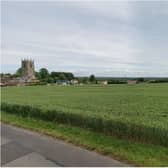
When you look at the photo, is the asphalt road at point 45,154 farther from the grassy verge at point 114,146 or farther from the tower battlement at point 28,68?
the tower battlement at point 28,68

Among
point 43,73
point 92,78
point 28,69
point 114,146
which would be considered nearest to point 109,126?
point 114,146

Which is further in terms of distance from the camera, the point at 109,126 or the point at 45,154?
the point at 109,126

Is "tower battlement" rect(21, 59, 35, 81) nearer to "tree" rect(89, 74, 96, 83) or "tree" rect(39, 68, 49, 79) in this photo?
"tree" rect(39, 68, 49, 79)

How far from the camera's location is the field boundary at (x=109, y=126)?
6.57 metres

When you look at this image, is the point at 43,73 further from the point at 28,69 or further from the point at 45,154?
the point at 45,154

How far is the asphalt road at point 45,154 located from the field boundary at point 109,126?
60.1 inches

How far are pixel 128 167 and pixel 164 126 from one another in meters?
2.22

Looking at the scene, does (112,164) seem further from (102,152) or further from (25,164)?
(25,164)

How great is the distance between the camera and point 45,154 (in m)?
6.10

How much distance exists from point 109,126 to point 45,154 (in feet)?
8.50

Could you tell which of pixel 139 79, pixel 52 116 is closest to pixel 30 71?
pixel 139 79

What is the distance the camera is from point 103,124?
825cm

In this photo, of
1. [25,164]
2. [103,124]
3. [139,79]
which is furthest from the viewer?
[139,79]

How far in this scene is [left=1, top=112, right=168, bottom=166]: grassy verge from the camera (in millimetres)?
5395
